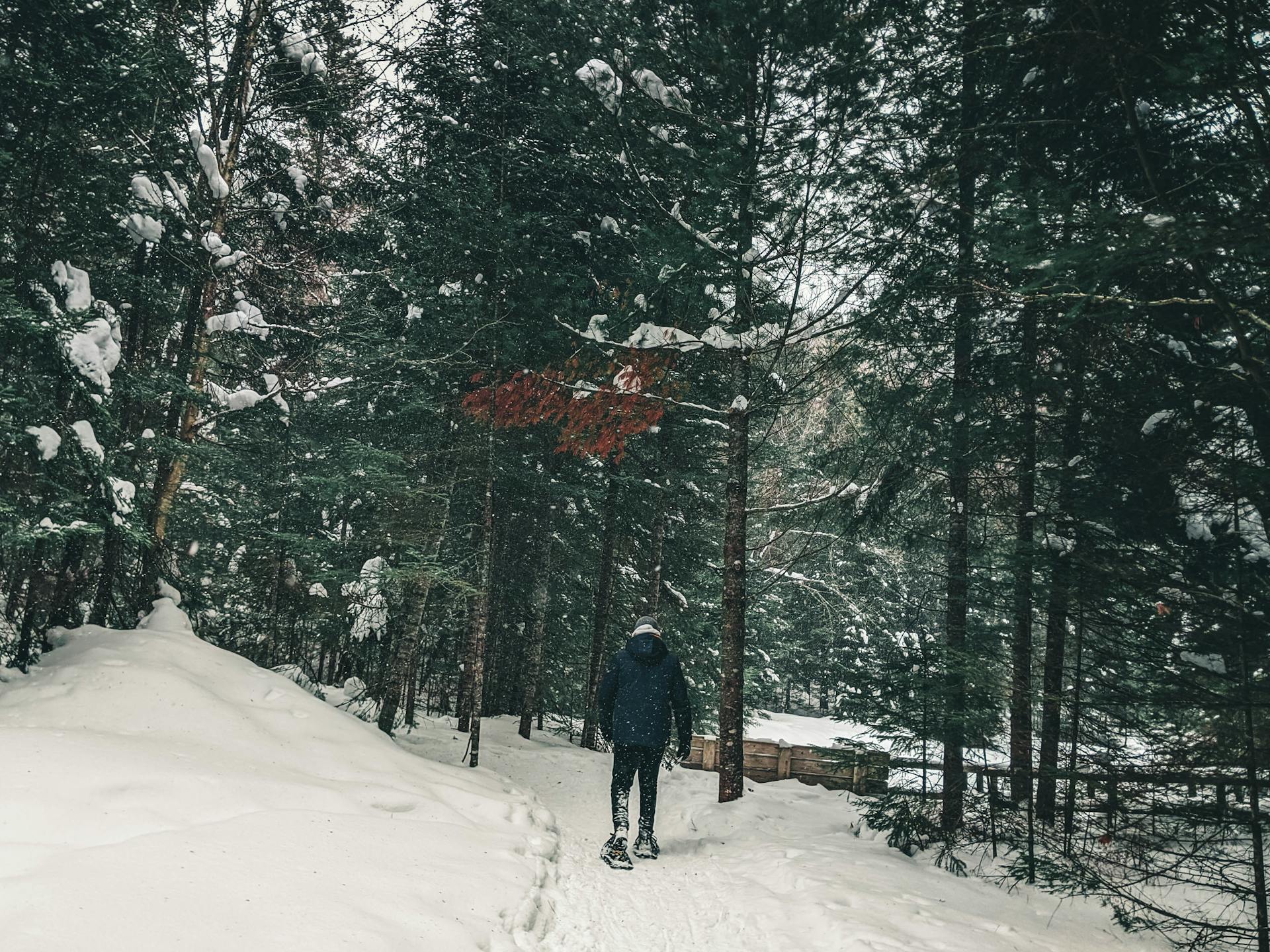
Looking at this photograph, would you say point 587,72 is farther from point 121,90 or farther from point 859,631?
point 859,631

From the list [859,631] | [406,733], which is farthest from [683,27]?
[859,631]

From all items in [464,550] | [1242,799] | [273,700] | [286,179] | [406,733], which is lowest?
[406,733]

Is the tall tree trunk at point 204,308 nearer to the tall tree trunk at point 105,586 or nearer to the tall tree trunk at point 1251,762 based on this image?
the tall tree trunk at point 105,586

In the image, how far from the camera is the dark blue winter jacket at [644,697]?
6.67m

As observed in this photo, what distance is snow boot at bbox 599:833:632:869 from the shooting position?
621cm

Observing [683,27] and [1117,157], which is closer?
[1117,157]

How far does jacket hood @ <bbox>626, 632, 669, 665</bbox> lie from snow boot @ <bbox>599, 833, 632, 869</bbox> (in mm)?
1666

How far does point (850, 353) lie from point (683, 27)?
15.9 ft

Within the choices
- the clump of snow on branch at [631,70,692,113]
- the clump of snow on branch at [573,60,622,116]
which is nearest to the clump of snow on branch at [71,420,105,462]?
the clump of snow on branch at [573,60,622,116]

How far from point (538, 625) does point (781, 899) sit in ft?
32.8

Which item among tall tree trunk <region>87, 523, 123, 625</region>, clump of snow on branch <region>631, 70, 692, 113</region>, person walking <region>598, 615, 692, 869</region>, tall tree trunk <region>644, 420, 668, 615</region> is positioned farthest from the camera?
tall tree trunk <region>644, 420, 668, 615</region>

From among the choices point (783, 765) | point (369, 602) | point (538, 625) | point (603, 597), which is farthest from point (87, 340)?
point (783, 765)

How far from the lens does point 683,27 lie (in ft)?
28.0

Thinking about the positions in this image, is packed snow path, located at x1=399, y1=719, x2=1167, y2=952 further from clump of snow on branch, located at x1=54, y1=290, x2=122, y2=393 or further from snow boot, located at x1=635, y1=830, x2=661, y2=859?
clump of snow on branch, located at x1=54, y1=290, x2=122, y2=393
